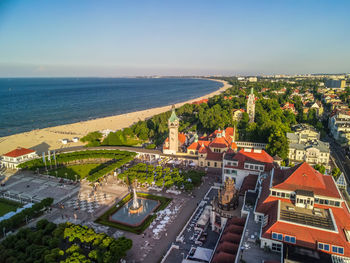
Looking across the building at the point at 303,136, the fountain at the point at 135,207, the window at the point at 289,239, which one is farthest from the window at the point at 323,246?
the building at the point at 303,136

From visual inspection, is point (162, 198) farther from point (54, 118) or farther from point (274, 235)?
point (54, 118)

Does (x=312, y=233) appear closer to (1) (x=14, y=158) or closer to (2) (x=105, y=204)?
(2) (x=105, y=204)

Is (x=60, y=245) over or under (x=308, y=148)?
under

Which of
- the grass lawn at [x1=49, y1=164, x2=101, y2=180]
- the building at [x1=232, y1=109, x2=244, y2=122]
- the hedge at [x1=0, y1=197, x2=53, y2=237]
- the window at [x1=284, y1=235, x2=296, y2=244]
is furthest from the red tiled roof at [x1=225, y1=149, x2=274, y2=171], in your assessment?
the building at [x1=232, y1=109, x2=244, y2=122]

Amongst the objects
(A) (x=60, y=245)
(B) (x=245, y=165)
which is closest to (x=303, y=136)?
(B) (x=245, y=165)

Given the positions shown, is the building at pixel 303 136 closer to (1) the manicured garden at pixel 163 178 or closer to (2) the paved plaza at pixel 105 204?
(2) the paved plaza at pixel 105 204

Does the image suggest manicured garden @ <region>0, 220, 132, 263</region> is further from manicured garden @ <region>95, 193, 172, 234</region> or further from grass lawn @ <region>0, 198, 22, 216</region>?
grass lawn @ <region>0, 198, 22, 216</region>

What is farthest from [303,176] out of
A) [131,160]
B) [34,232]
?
[131,160]
